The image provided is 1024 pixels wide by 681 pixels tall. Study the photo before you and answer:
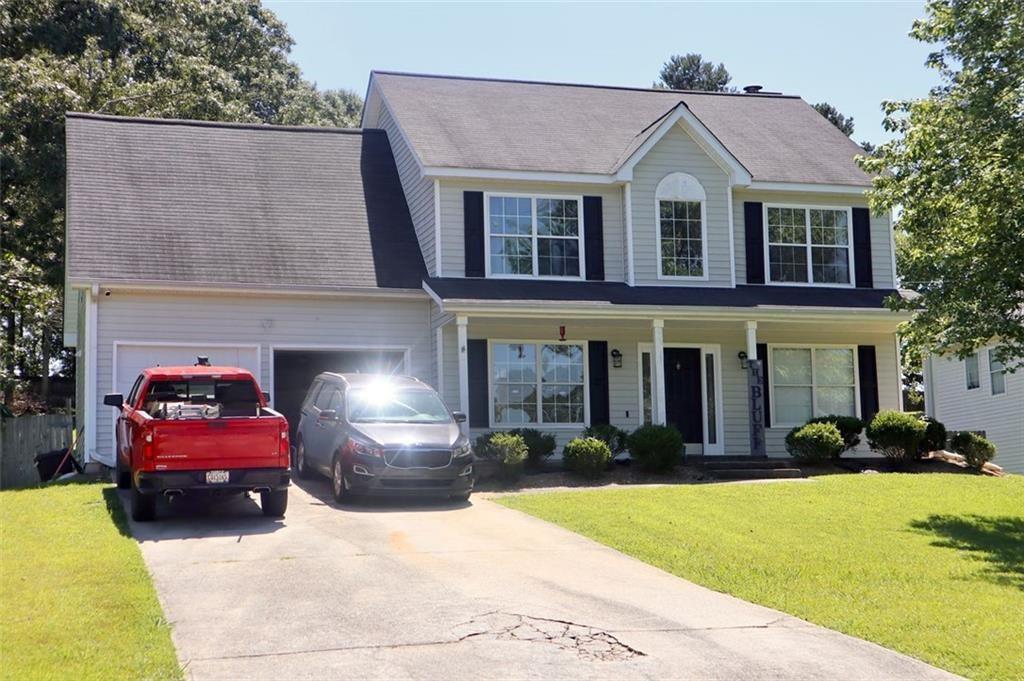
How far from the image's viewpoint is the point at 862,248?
23453 mm

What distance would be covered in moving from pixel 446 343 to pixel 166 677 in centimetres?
1404

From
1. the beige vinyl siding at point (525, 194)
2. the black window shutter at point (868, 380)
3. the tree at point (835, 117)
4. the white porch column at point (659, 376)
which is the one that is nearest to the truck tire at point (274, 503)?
the beige vinyl siding at point (525, 194)

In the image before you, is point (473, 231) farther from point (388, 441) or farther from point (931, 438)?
point (931, 438)

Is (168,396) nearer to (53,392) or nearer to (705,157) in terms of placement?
(705,157)

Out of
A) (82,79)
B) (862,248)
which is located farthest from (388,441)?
(82,79)

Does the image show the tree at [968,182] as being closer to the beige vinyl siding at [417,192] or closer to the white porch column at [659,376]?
the white porch column at [659,376]

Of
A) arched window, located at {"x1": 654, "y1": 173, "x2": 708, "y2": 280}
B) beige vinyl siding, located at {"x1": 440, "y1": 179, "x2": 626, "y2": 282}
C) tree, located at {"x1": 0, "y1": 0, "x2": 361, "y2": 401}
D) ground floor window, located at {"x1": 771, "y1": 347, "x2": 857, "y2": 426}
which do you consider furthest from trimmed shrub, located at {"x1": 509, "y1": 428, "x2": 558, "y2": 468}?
tree, located at {"x1": 0, "y1": 0, "x2": 361, "y2": 401}

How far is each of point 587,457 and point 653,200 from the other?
6359 mm

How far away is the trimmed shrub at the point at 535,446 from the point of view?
61.7ft

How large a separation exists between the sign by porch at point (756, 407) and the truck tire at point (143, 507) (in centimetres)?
1192

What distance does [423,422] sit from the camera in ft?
52.1

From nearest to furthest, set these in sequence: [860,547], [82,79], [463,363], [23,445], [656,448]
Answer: [860,547] → [656,448] → [463,363] → [23,445] → [82,79]

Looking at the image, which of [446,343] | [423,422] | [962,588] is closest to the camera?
[962,588]

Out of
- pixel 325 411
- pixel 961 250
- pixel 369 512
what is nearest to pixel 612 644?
pixel 369 512
